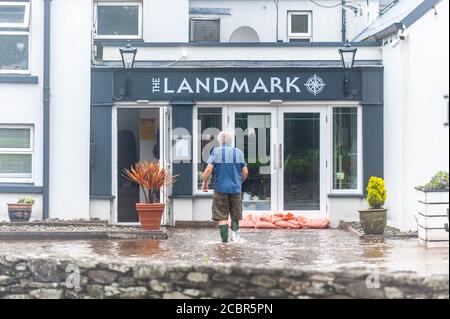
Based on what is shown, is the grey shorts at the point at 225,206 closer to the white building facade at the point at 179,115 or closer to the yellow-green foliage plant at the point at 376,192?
the yellow-green foliage plant at the point at 376,192

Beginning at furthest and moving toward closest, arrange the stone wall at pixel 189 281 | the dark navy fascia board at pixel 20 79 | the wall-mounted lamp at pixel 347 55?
1. the dark navy fascia board at pixel 20 79
2. the wall-mounted lamp at pixel 347 55
3. the stone wall at pixel 189 281

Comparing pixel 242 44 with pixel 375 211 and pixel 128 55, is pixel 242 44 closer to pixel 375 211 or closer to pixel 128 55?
pixel 128 55

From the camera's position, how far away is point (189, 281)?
10805 mm

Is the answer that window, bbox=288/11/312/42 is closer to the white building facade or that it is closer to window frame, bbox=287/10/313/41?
window frame, bbox=287/10/313/41

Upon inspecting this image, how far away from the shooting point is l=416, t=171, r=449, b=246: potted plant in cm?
1338

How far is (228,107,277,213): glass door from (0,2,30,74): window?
4203 millimetres

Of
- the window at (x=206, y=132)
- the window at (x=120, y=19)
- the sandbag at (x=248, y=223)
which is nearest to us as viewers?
the sandbag at (x=248, y=223)

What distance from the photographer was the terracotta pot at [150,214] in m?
15.9

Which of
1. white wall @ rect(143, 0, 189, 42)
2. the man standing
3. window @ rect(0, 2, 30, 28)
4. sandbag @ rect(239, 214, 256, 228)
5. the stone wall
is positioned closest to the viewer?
the stone wall

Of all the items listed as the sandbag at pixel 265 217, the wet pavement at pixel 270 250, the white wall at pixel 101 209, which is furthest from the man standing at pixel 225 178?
the white wall at pixel 101 209

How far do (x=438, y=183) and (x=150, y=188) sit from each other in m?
4.87

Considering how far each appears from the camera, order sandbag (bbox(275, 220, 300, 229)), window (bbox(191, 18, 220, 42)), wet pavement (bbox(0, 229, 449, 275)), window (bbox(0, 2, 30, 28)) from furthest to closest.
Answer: window (bbox(191, 18, 220, 42)), window (bbox(0, 2, 30, 28)), sandbag (bbox(275, 220, 300, 229)), wet pavement (bbox(0, 229, 449, 275))

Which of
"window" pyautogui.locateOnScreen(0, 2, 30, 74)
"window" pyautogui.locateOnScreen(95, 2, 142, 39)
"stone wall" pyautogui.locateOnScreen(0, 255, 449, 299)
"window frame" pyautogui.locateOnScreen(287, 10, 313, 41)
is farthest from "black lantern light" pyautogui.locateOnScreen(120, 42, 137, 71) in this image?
"stone wall" pyautogui.locateOnScreen(0, 255, 449, 299)

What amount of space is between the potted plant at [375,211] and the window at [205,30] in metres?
8.10
